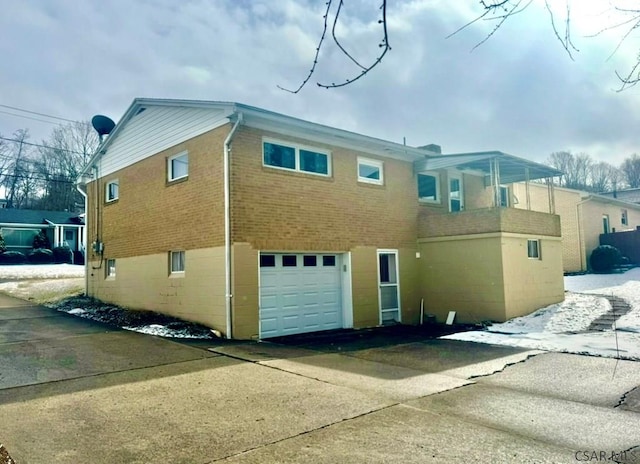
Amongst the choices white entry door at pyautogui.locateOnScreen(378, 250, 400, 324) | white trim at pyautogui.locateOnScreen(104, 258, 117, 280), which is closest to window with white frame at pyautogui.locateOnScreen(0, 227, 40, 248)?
white trim at pyautogui.locateOnScreen(104, 258, 117, 280)

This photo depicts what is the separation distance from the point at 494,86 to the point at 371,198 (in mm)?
10129

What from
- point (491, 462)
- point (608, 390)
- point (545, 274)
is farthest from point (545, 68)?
point (545, 274)

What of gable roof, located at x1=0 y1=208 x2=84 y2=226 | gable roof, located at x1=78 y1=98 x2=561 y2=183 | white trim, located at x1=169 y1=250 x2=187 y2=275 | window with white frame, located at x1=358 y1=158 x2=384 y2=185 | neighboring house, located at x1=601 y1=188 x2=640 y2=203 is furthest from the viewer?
neighboring house, located at x1=601 y1=188 x2=640 y2=203

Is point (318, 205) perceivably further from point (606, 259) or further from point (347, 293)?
point (606, 259)

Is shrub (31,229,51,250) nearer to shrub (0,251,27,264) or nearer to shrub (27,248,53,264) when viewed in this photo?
shrub (27,248,53,264)

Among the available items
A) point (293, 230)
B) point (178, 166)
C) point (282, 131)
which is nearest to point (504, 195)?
point (293, 230)

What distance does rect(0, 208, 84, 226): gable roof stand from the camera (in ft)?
112

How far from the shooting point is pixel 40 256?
104 ft

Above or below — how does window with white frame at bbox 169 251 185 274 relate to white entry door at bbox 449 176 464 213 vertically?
below

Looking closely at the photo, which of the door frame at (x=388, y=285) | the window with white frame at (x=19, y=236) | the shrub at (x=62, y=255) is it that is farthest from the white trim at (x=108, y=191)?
the window with white frame at (x=19, y=236)

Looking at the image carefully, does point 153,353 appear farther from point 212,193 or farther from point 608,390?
point 608,390

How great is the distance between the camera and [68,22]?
5.30 m

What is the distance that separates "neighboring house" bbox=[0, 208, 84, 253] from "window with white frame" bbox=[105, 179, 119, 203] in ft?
72.0

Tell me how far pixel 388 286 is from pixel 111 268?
9.44 meters
